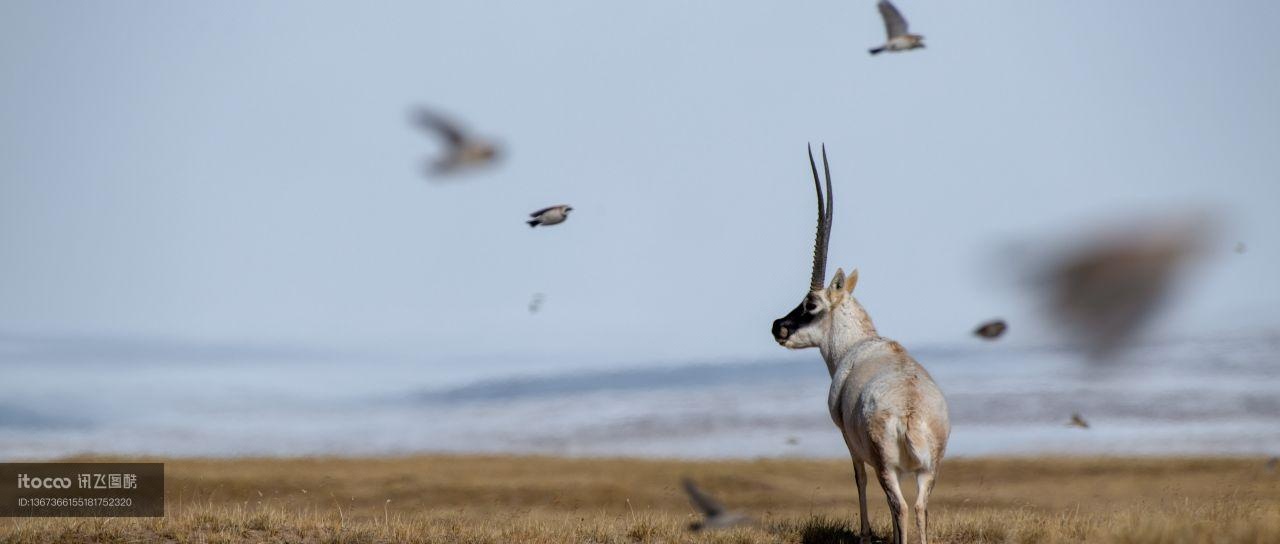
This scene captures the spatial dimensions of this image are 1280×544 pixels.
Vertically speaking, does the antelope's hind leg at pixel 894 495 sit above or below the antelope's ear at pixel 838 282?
below

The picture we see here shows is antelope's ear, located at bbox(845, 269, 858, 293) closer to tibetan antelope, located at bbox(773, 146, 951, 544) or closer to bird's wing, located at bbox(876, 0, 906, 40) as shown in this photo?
tibetan antelope, located at bbox(773, 146, 951, 544)

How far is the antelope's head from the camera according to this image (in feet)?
47.2

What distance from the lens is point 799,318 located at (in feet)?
47.8

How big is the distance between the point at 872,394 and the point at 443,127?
4.46m

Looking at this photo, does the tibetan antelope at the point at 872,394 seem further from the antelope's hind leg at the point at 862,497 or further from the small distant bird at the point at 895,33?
the small distant bird at the point at 895,33

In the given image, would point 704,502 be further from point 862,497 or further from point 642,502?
point 642,502

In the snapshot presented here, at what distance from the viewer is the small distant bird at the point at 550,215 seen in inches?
545

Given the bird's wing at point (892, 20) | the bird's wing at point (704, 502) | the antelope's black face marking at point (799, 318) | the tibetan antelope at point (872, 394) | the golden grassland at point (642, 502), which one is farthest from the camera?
the bird's wing at point (892, 20)

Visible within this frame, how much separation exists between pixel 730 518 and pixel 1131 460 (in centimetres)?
1957

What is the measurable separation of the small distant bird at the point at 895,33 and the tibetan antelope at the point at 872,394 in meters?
2.42

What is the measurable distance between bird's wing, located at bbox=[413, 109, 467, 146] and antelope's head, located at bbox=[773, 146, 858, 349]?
407 centimetres

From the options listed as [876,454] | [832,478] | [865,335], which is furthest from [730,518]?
[832,478]

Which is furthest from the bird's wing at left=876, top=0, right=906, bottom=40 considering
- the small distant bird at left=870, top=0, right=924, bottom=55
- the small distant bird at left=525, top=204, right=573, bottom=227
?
the small distant bird at left=525, top=204, right=573, bottom=227

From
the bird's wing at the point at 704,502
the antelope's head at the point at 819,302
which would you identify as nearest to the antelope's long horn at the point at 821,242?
the antelope's head at the point at 819,302
